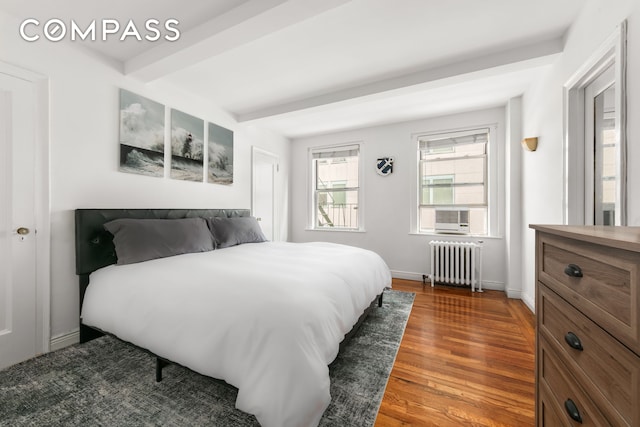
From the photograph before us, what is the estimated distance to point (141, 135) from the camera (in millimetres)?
2814

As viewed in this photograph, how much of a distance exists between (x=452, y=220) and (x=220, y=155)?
3518 millimetres

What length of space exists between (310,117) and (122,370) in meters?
3.65

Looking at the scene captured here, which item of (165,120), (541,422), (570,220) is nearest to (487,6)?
(570,220)

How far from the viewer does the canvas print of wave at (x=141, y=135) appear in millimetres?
2668

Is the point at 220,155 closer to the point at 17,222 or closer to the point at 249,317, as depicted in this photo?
the point at 17,222

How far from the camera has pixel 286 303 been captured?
1336 millimetres

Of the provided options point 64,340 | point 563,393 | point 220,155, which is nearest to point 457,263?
point 563,393

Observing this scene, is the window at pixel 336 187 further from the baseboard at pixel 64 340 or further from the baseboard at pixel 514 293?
the baseboard at pixel 64 340

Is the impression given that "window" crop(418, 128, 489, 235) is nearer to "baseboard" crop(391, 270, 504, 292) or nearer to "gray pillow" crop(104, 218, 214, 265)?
"baseboard" crop(391, 270, 504, 292)

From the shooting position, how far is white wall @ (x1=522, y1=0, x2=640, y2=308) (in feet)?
4.52

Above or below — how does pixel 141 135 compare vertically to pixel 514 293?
above

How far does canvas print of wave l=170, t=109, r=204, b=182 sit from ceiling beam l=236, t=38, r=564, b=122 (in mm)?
1313

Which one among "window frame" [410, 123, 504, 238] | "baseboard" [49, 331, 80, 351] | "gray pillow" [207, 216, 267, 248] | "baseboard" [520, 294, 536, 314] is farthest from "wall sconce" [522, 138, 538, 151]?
"baseboard" [49, 331, 80, 351]

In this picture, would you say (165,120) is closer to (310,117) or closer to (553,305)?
(310,117)
